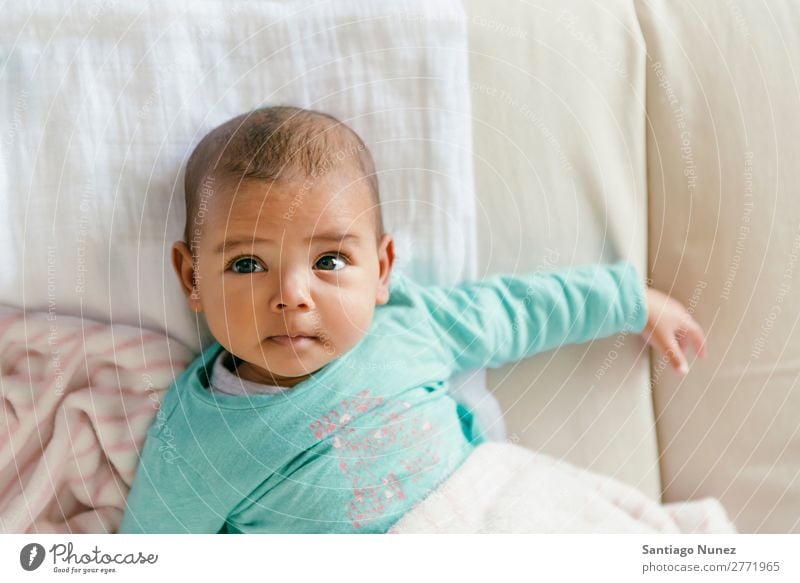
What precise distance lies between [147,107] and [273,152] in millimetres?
109

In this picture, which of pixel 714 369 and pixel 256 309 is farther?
pixel 714 369

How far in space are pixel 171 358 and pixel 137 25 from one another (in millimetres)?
225

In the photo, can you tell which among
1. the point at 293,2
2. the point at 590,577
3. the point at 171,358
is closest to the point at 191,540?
the point at 171,358

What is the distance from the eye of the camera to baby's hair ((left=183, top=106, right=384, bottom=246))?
19.8 inches

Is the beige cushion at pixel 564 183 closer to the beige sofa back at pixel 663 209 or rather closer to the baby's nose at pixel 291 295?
the beige sofa back at pixel 663 209

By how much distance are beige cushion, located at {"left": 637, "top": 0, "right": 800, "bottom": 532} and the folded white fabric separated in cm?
20

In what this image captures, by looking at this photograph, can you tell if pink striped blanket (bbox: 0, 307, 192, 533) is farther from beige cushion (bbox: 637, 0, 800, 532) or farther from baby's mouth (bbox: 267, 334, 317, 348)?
beige cushion (bbox: 637, 0, 800, 532)

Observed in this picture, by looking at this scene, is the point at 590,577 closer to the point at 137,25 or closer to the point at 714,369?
the point at 714,369

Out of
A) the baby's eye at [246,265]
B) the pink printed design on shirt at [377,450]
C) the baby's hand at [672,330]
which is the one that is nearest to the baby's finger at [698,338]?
the baby's hand at [672,330]

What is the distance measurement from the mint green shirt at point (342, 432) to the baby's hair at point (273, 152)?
0.27 ft

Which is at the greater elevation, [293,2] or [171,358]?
[293,2]

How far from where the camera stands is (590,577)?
544mm

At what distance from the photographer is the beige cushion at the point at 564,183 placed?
0.60 m

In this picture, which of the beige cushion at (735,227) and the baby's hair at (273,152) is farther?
the beige cushion at (735,227)
